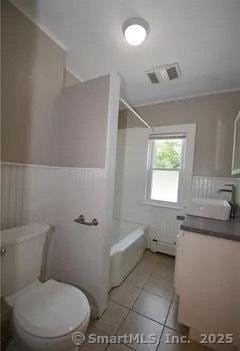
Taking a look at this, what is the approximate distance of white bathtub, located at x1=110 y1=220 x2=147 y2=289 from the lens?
6.11 feet

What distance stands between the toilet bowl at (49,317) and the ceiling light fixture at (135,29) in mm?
1919

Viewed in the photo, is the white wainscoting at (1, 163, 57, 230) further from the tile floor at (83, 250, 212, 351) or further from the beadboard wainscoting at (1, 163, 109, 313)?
the tile floor at (83, 250, 212, 351)

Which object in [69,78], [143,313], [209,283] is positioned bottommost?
[143,313]

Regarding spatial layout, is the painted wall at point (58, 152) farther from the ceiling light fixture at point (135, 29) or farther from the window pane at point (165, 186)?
the window pane at point (165, 186)

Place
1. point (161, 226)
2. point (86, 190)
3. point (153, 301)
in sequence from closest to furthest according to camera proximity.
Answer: point (86, 190), point (153, 301), point (161, 226)

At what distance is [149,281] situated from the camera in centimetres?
203

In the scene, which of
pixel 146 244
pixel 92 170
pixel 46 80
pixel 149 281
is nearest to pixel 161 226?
pixel 146 244

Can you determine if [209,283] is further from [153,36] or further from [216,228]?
[153,36]

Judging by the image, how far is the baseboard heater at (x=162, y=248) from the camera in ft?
8.54

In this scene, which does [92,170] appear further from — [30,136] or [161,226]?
[161,226]

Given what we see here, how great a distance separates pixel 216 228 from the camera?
1335 mm

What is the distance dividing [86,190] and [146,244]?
5.56 ft

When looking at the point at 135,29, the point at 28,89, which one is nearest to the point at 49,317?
the point at 28,89

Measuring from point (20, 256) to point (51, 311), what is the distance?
398 millimetres
